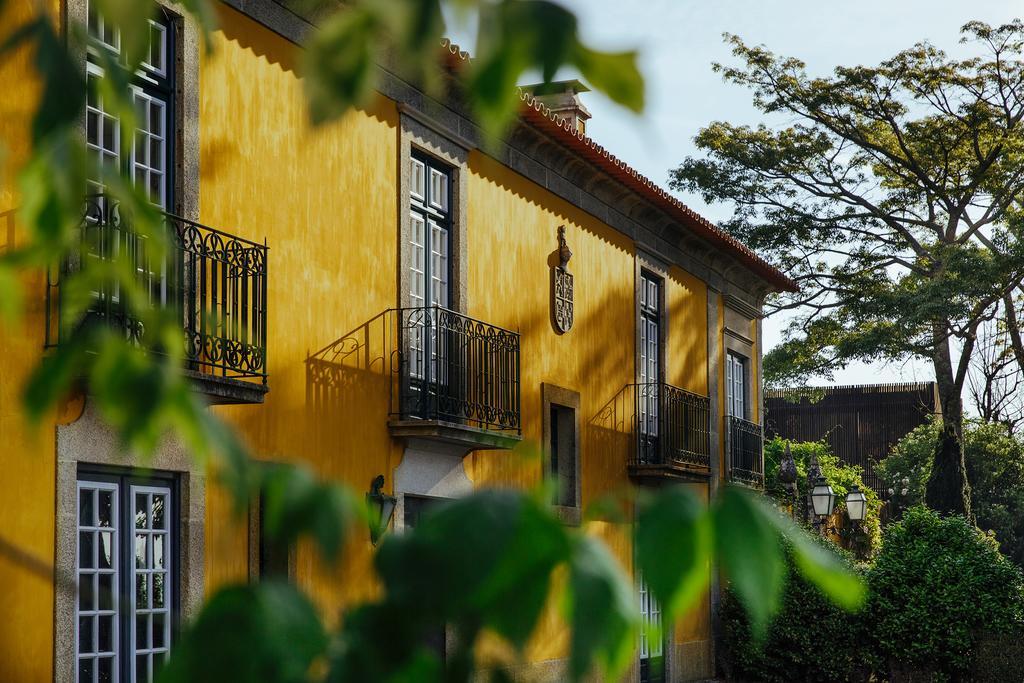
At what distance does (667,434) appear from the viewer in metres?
19.8

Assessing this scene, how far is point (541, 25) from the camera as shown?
3.78 feet

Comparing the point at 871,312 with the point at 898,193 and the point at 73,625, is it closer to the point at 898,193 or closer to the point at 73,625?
the point at 898,193

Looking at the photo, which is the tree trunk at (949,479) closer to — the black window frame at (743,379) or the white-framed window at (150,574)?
the black window frame at (743,379)

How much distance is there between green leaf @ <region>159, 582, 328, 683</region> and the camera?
112 cm

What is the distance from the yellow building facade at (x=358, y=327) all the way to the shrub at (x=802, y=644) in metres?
0.58

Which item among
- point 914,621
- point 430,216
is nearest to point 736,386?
point 914,621

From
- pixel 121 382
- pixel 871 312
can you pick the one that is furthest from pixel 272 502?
pixel 871 312

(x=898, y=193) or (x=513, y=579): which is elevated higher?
(x=898, y=193)

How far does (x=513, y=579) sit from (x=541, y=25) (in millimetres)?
433

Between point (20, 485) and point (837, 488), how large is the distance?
1058 inches

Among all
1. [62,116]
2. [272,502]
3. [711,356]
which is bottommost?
[272,502]

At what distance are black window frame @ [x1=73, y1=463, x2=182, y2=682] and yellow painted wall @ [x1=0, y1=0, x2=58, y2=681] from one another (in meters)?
0.28

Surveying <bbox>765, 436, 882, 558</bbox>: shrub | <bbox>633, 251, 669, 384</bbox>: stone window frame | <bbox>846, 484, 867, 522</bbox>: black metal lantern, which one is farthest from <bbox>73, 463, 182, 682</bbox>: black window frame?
<bbox>765, 436, 882, 558</bbox>: shrub

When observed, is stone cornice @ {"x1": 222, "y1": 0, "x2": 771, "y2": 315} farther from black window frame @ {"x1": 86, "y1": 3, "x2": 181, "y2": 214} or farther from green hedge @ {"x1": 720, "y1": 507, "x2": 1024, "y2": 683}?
green hedge @ {"x1": 720, "y1": 507, "x2": 1024, "y2": 683}
